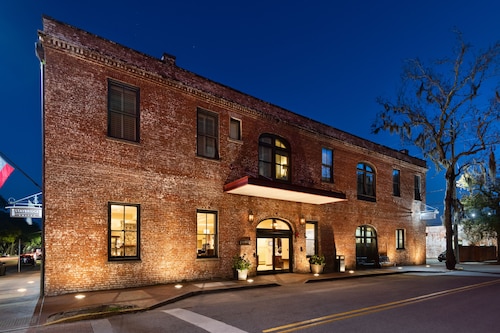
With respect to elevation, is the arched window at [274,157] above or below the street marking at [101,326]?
above

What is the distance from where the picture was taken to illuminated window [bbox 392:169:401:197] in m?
25.1

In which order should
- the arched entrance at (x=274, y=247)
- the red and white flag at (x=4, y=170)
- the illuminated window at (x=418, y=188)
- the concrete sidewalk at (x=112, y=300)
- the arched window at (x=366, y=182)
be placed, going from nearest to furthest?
the concrete sidewalk at (x=112, y=300)
the red and white flag at (x=4, y=170)
the arched entrance at (x=274, y=247)
the arched window at (x=366, y=182)
the illuminated window at (x=418, y=188)

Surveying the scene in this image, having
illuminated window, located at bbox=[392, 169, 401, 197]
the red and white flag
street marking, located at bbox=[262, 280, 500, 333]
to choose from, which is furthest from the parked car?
illuminated window, located at bbox=[392, 169, 401, 197]

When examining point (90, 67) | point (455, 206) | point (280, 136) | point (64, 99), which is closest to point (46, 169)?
point (64, 99)

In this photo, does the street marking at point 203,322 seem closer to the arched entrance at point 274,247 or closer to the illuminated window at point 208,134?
the illuminated window at point 208,134

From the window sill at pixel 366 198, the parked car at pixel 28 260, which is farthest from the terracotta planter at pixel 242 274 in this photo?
the parked car at pixel 28 260

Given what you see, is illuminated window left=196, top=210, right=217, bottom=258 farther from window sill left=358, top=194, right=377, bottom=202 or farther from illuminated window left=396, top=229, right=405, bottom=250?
illuminated window left=396, top=229, right=405, bottom=250

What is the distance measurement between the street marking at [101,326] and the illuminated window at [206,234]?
6.36 m

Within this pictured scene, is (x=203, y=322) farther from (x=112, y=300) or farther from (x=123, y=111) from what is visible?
(x=123, y=111)

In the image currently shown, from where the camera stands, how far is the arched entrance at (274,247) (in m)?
16.7

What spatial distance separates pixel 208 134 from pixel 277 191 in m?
3.70

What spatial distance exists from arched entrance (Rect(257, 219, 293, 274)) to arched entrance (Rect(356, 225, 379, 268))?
5793mm

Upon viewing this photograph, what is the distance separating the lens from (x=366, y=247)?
22.1 meters

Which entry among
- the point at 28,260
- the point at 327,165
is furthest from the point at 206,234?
the point at 28,260
